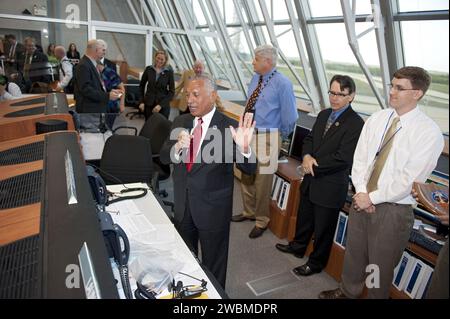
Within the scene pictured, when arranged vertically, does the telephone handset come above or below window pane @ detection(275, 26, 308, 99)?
below

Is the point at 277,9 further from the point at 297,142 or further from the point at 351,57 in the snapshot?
the point at 297,142

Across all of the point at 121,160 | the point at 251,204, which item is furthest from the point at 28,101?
the point at 251,204

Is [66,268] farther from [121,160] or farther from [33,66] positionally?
[33,66]

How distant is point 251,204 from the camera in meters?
3.72

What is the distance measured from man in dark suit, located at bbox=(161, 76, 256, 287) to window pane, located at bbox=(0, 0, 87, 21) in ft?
20.2

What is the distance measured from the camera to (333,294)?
2.42 metres

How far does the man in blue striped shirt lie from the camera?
10.5 ft

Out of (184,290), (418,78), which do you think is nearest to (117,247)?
(184,290)

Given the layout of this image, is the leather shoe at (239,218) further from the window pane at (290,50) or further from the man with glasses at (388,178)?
the window pane at (290,50)

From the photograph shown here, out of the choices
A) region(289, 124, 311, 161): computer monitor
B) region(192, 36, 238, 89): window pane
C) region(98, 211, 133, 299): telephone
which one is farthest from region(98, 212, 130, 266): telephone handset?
region(192, 36, 238, 89): window pane

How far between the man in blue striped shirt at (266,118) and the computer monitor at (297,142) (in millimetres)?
292

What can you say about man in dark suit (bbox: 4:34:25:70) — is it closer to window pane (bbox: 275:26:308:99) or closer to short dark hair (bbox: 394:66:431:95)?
window pane (bbox: 275:26:308:99)

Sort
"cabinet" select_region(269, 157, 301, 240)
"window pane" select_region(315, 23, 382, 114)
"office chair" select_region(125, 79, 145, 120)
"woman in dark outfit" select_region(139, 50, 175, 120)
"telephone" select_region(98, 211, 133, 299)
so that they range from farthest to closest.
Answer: "office chair" select_region(125, 79, 145, 120)
"woman in dark outfit" select_region(139, 50, 175, 120)
"window pane" select_region(315, 23, 382, 114)
"cabinet" select_region(269, 157, 301, 240)
"telephone" select_region(98, 211, 133, 299)

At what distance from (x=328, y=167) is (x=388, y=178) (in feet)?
2.40
